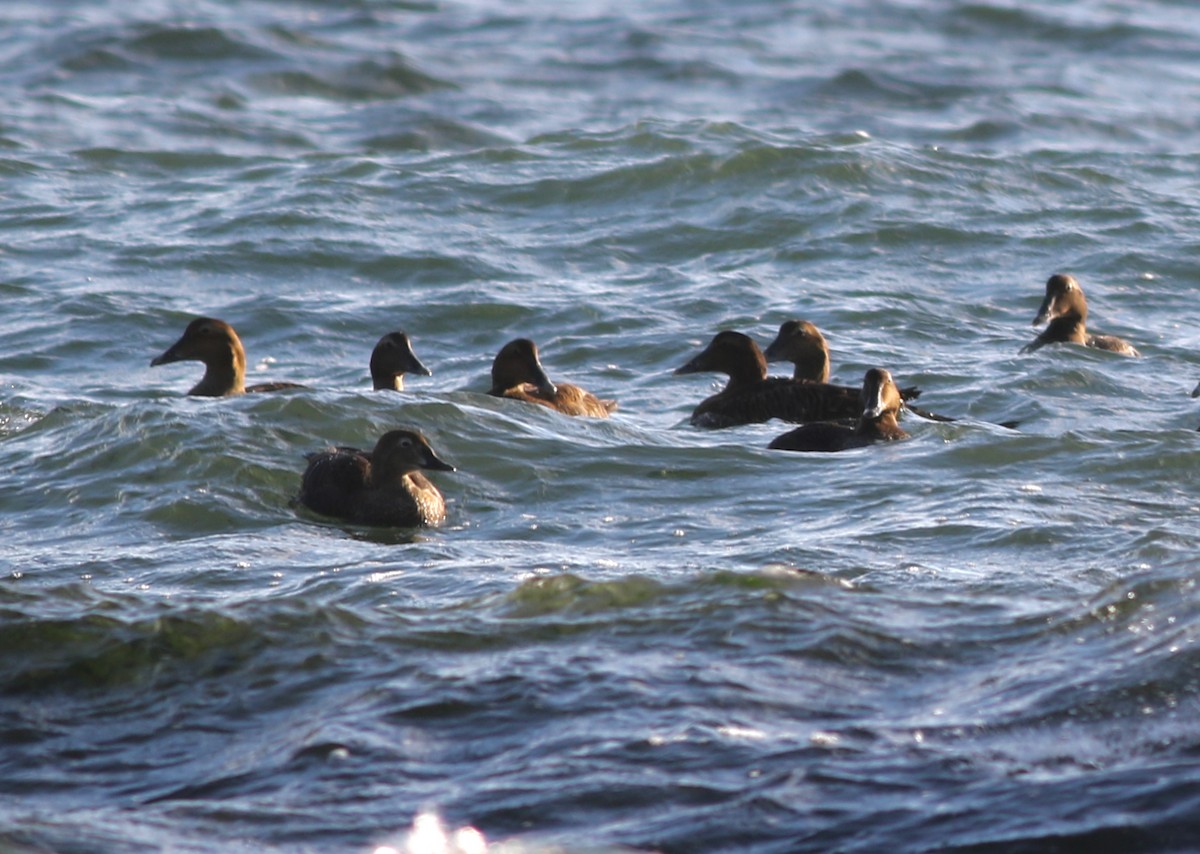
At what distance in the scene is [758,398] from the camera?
12.8 m

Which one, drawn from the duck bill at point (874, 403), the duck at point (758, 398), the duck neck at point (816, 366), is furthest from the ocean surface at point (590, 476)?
the duck at point (758, 398)

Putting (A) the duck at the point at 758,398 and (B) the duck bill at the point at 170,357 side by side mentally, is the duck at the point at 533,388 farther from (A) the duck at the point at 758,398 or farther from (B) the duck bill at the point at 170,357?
(B) the duck bill at the point at 170,357

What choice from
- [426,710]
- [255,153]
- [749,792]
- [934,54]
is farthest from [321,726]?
[934,54]

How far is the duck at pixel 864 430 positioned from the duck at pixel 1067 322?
9.09 feet

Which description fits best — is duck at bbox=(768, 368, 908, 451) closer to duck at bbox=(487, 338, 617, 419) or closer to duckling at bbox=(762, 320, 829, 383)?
duck at bbox=(487, 338, 617, 419)

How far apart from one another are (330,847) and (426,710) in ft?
3.33

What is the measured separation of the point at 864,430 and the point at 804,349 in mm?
2387

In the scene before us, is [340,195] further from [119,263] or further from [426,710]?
[426,710]

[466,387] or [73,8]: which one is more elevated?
[73,8]

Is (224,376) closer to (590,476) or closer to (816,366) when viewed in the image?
(590,476)

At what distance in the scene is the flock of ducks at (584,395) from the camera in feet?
32.8

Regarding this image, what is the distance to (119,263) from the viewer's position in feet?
55.5

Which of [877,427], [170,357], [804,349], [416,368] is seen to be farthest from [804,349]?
[170,357]

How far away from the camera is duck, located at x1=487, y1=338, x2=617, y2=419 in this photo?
483 inches
